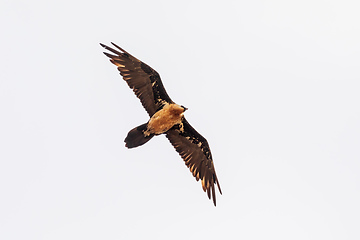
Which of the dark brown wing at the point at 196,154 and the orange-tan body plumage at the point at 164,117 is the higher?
the orange-tan body plumage at the point at 164,117

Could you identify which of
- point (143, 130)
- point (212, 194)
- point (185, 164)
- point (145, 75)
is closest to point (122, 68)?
point (145, 75)

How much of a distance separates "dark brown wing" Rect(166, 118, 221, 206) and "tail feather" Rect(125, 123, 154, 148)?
5.34ft

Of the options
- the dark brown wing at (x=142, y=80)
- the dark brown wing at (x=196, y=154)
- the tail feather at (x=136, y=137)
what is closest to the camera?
the tail feather at (x=136, y=137)

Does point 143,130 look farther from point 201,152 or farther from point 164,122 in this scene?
point 201,152

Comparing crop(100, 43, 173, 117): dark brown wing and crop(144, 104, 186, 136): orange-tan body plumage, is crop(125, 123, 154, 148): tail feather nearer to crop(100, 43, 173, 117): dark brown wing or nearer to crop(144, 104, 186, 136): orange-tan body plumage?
crop(144, 104, 186, 136): orange-tan body plumage

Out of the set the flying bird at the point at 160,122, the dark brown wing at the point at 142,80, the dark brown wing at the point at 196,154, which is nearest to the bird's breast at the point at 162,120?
the flying bird at the point at 160,122

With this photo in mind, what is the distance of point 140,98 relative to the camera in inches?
918

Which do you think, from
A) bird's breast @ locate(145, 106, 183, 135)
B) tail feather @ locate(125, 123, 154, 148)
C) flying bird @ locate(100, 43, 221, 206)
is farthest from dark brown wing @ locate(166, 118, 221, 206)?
tail feather @ locate(125, 123, 154, 148)

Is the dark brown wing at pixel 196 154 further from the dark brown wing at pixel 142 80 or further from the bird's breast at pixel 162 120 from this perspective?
the dark brown wing at pixel 142 80


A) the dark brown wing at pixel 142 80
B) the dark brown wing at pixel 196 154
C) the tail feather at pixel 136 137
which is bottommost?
the dark brown wing at pixel 196 154

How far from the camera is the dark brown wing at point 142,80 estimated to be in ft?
75.1

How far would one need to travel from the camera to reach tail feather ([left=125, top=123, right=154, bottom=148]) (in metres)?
22.5

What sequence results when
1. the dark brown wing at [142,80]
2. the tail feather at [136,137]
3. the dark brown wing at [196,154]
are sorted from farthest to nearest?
the dark brown wing at [196,154]
the dark brown wing at [142,80]
the tail feather at [136,137]

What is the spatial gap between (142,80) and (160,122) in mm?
1984
